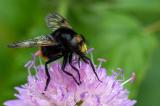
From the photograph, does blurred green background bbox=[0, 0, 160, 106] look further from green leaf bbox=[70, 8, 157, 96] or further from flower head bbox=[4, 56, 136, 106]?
flower head bbox=[4, 56, 136, 106]

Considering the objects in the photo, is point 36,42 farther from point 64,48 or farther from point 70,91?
point 70,91

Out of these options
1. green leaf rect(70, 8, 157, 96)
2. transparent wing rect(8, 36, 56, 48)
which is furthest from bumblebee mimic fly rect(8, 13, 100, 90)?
green leaf rect(70, 8, 157, 96)

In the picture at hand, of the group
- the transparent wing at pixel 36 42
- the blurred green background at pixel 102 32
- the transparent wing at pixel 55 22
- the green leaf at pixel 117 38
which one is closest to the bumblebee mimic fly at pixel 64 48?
the transparent wing at pixel 36 42

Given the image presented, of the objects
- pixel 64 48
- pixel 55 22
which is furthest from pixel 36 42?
pixel 55 22

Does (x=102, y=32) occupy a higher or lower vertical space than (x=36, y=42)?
lower

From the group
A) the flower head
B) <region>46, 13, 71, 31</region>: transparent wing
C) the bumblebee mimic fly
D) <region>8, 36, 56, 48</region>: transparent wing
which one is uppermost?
<region>46, 13, 71, 31</region>: transparent wing

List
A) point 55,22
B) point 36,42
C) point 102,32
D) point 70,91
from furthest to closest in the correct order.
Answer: point 102,32, point 55,22, point 70,91, point 36,42

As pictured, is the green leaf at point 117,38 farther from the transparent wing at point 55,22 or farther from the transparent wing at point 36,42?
the transparent wing at point 36,42

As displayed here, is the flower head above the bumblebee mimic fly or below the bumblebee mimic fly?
below
